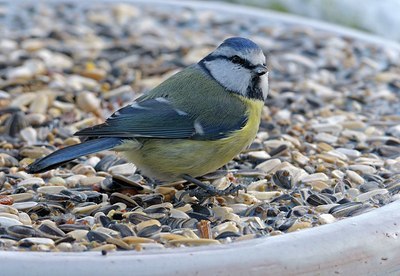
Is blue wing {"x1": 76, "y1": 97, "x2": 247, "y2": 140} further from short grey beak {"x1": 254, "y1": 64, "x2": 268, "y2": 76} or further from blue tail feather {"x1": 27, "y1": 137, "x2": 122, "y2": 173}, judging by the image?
short grey beak {"x1": 254, "y1": 64, "x2": 268, "y2": 76}

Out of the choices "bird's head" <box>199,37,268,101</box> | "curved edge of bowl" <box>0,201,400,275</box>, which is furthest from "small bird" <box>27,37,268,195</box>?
"curved edge of bowl" <box>0,201,400,275</box>

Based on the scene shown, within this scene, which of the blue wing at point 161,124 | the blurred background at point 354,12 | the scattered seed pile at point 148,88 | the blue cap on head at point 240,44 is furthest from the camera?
the blurred background at point 354,12

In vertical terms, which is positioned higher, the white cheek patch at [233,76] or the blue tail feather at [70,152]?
the white cheek patch at [233,76]

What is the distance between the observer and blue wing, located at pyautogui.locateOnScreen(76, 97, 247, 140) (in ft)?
10.3

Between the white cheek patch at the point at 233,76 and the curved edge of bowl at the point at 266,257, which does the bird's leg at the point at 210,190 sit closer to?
the white cheek patch at the point at 233,76

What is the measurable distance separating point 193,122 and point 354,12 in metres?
4.30

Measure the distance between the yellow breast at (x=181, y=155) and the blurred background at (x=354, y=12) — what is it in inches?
153

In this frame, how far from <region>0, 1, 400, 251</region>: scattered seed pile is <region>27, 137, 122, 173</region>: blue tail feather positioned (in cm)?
15

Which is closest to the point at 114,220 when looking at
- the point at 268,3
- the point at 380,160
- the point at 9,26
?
the point at 380,160

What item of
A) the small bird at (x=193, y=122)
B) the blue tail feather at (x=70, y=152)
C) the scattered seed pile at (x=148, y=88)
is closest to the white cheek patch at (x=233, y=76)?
the small bird at (x=193, y=122)

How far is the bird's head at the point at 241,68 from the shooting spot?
10.9ft

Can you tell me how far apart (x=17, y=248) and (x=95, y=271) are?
1.38 feet

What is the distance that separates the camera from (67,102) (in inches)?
167

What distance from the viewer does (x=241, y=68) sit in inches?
132
